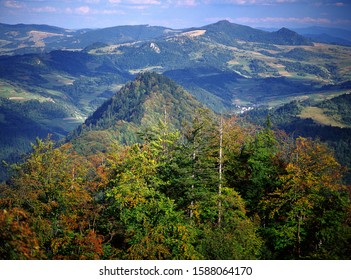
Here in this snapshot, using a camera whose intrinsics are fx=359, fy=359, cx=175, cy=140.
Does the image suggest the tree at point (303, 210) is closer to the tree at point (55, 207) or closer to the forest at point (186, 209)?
the forest at point (186, 209)

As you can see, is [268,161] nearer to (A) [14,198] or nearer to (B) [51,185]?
(B) [51,185]

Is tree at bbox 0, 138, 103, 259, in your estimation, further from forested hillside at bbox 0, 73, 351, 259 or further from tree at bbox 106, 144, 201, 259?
tree at bbox 106, 144, 201, 259

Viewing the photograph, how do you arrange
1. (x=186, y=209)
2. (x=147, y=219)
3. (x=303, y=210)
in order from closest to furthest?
(x=147, y=219) → (x=303, y=210) → (x=186, y=209)

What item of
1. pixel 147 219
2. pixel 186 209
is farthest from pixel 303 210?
pixel 147 219

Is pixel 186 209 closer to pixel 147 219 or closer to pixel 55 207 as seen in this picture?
pixel 147 219

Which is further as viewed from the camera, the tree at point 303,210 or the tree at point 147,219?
the tree at point 303,210

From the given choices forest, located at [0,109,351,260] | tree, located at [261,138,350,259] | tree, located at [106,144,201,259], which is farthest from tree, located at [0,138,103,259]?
tree, located at [261,138,350,259]

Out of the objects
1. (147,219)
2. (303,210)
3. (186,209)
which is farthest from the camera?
(186,209)

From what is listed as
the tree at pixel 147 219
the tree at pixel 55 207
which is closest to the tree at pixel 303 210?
the tree at pixel 147 219

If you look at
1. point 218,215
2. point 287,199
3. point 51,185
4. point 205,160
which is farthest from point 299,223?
point 51,185
